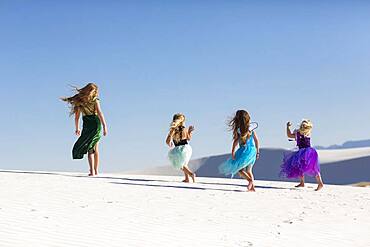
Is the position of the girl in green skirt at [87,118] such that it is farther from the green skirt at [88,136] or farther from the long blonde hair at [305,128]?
the long blonde hair at [305,128]

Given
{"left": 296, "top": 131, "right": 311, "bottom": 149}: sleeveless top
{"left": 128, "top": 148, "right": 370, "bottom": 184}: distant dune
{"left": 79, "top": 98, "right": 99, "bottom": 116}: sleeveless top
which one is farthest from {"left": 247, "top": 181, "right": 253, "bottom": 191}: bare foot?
{"left": 128, "top": 148, "right": 370, "bottom": 184}: distant dune

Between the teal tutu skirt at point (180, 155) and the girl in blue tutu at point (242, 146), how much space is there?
1.13 meters

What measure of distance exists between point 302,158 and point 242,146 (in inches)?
70.6

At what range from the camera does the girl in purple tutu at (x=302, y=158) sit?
1223cm

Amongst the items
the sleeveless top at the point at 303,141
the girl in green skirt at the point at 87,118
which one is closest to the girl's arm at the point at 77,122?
the girl in green skirt at the point at 87,118

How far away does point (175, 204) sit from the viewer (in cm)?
886

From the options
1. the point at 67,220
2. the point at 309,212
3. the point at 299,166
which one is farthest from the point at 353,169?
the point at 67,220

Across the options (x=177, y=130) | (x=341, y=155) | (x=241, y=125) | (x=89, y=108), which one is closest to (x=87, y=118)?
(x=89, y=108)

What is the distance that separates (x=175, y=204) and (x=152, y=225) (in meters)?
1.78

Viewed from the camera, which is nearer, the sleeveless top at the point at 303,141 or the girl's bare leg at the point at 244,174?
the girl's bare leg at the point at 244,174

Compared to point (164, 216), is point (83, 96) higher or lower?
higher

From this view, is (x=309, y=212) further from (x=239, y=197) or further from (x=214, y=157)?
(x=214, y=157)

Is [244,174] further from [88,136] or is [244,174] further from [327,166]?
[327,166]

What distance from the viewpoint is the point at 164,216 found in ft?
25.5
